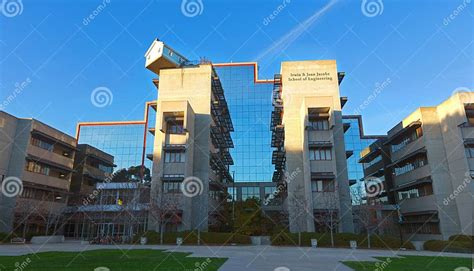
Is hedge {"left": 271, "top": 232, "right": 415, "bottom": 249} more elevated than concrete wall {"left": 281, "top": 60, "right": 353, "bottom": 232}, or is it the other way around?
concrete wall {"left": 281, "top": 60, "right": 353, "bottom": 232}

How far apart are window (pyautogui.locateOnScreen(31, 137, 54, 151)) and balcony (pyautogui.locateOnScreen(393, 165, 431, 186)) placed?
57.9m

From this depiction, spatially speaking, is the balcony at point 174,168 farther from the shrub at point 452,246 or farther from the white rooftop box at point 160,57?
the shrub at point 452,246

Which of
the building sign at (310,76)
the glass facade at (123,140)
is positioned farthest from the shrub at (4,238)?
the building sign at (310,76)

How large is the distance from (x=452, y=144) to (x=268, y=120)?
3415 cm

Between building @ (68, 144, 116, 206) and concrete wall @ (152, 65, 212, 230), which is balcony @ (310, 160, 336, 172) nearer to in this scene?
concrete wall @ (152, 65, 212, 230)

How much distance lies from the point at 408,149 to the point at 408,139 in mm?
2188

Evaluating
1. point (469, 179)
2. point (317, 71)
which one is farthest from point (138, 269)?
point (317, 71)

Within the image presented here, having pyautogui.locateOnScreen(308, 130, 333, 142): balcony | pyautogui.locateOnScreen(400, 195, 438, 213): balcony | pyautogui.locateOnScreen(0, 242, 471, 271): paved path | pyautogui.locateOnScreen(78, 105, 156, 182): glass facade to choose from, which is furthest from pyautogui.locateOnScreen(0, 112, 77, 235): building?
pyautogui.locateOnScreen(400, 195, 438, 213): balcony

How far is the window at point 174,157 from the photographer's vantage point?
148ft

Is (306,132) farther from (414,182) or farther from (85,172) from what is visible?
(85,172)

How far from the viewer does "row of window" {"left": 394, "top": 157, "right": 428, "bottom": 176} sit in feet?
146

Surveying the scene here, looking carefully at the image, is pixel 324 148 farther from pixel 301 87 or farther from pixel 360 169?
pixel 360 169

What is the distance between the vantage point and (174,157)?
45281 mm

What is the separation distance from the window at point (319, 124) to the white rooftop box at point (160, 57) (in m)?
25.1
